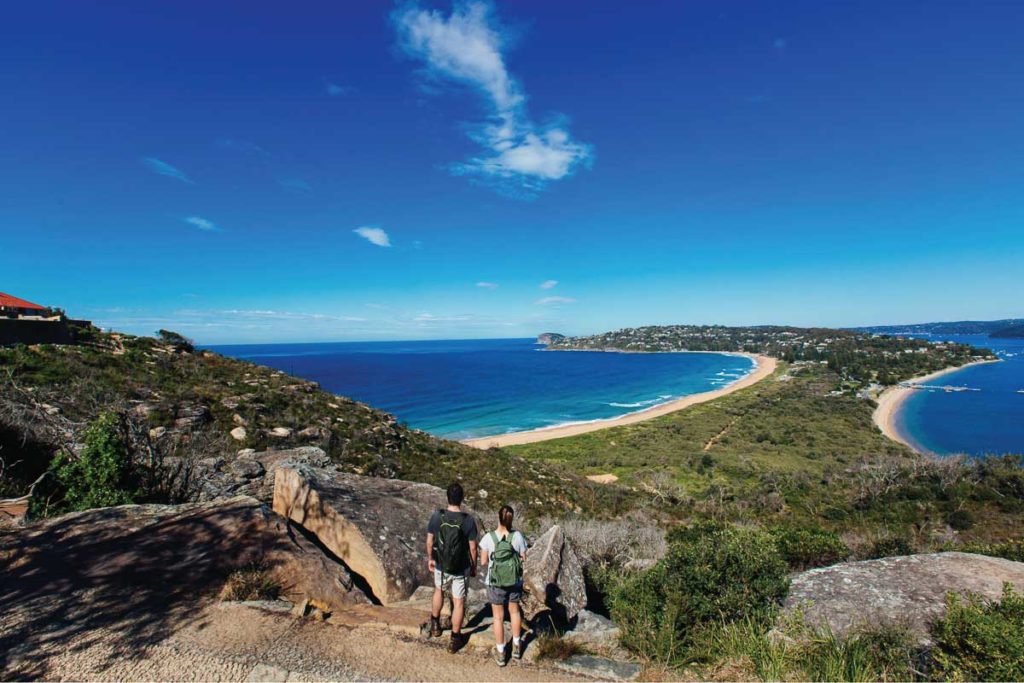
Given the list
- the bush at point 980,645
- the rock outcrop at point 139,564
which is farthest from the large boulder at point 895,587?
the rock outcrop at point 139,564

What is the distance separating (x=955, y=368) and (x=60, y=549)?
187 m

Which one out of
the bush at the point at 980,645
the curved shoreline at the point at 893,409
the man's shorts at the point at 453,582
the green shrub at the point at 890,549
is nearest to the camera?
the bush at the point at 980,645

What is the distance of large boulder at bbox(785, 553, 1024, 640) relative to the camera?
6.21m

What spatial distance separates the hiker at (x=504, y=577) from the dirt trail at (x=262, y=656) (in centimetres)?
32

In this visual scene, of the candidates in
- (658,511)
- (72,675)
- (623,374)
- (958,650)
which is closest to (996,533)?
(658,511)

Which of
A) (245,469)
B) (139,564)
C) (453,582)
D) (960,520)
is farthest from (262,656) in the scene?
(960,520)

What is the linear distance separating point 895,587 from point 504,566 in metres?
6.64

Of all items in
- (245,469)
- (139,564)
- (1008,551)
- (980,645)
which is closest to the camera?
(980,645)

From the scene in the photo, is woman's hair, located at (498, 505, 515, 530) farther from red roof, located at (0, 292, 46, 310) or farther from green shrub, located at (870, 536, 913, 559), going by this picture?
red roof, located at (0, 292, 46, 310)

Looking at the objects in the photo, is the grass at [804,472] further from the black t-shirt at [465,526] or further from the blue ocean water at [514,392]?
the blue ocean water at [514,392]

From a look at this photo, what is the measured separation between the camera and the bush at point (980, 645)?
163 inches

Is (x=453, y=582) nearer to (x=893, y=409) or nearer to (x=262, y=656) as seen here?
(x=262, y=656)

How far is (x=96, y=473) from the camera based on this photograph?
A: 775 cm

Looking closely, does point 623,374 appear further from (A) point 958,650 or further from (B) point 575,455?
(A) point 958,650
